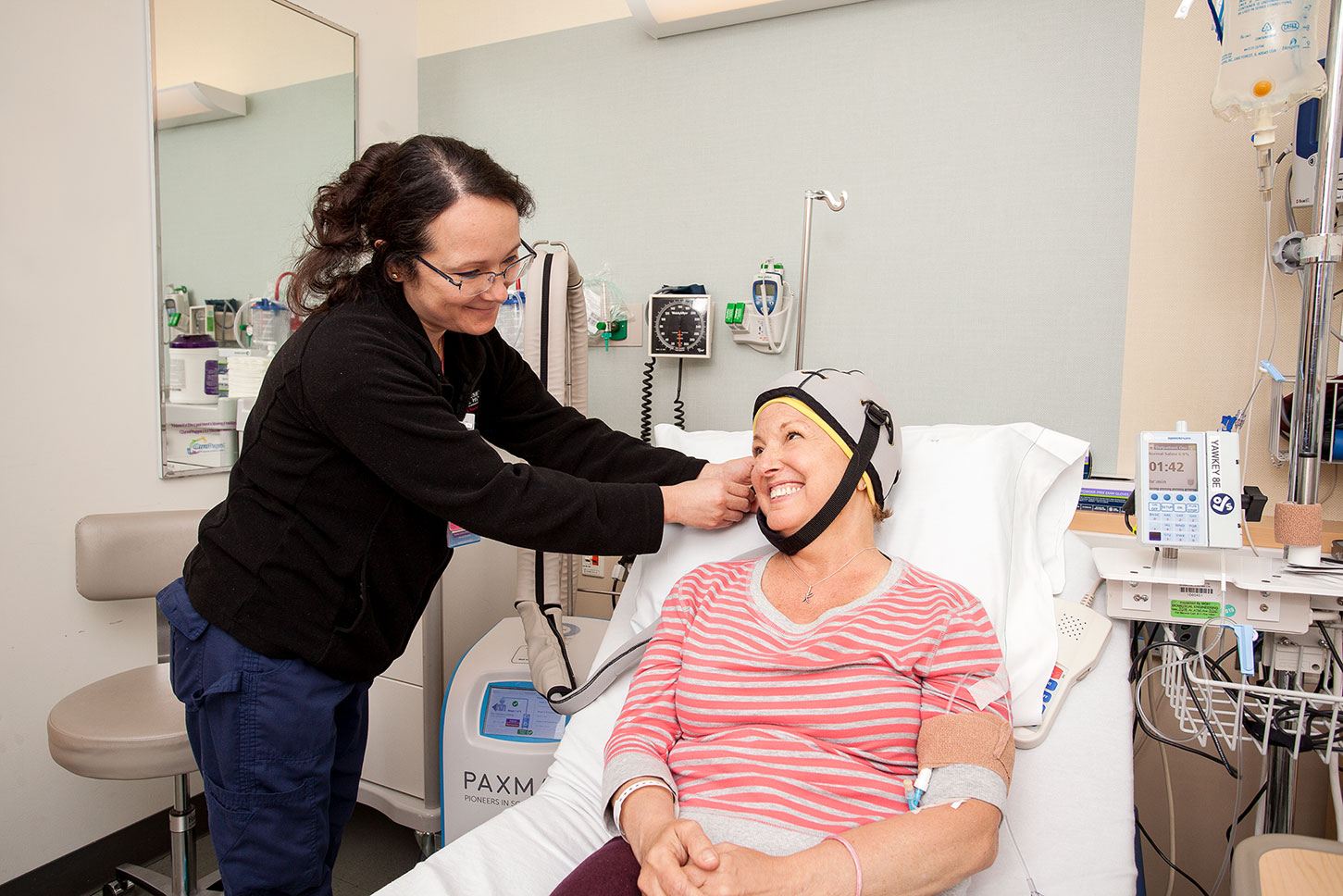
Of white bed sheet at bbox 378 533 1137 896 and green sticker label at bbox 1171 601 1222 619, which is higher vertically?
green sticker label at bbox 1171 601 1222 619

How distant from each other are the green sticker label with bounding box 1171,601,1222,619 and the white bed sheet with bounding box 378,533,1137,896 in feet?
0.44

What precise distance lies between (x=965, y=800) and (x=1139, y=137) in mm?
1675

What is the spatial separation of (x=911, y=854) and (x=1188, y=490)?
83 centimetres

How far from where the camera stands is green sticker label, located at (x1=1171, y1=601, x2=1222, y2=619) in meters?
1.41

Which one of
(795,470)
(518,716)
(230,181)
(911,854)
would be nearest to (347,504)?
(795,470)

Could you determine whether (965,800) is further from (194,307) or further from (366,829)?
(194,307)

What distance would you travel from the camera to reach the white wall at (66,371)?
6.51ft

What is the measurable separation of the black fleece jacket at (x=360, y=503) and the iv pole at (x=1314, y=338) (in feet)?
3.70

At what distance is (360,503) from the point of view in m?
1.28

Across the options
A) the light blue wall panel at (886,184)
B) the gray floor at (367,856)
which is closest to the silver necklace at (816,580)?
the light blue wall panel at (886,184)

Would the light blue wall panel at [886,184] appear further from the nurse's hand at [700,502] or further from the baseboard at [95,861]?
the baseboard at [95,861]

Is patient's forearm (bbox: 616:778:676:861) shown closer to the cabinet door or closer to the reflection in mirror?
the cabinet door

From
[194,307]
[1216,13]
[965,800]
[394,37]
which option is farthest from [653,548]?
[394,37]

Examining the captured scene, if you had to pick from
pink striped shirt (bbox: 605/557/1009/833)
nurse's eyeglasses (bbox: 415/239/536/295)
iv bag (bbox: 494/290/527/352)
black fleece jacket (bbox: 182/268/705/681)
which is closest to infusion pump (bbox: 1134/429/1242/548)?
pink striped shirt (bbox: 605/557/1009/833)
